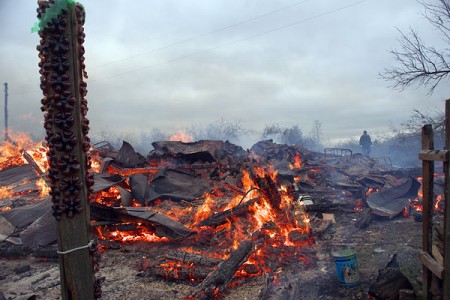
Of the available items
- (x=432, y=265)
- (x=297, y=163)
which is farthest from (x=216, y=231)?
(x=297, y=163)

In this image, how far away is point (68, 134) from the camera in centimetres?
289

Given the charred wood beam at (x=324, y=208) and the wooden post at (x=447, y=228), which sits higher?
the wooden post at (x=447, y=228)

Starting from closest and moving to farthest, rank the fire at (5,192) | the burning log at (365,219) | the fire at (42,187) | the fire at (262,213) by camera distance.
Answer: the fire at (262,213)
the burning log at (365,219)
the fire at (42,187)
the fire at (5,192)

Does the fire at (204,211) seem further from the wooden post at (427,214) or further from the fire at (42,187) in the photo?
the fire at (42,187)

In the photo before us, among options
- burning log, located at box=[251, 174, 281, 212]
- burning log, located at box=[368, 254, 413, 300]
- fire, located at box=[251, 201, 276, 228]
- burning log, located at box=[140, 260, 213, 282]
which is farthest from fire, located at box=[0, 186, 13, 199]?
burning log, located at box=[368, 254, 413, 300]

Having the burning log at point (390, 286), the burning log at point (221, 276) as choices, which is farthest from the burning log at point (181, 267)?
the burning log at point (390, 286)

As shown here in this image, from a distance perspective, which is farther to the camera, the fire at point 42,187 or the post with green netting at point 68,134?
the fire at point 42,187

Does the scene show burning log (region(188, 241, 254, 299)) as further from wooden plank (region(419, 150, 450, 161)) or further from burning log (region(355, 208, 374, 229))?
burning log (region(355, 208, 374, 229))

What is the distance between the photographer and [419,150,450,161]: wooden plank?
3508 millimetres

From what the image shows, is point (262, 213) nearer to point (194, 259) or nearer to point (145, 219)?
point (194, 259)

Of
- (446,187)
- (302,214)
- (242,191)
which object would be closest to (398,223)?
(302,214)

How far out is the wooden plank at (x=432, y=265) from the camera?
3584 mm

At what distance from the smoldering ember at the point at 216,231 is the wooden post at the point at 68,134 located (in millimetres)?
1912

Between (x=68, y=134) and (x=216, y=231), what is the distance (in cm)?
619
